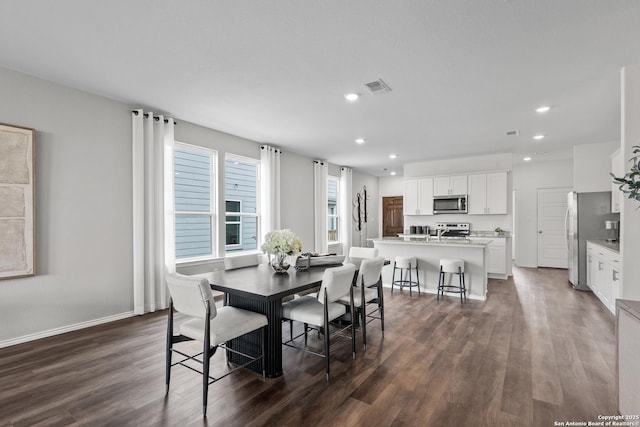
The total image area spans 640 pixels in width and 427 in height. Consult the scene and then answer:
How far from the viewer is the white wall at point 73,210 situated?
3150mm

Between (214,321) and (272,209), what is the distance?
376 centimetres

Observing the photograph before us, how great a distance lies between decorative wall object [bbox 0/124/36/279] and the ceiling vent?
3580 mm

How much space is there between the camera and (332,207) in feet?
27.4

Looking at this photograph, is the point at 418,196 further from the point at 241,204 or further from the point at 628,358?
the point at 628,358

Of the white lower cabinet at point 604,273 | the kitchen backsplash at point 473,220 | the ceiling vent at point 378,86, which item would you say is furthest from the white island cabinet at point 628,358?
the kitchen backsplash at point 473,220

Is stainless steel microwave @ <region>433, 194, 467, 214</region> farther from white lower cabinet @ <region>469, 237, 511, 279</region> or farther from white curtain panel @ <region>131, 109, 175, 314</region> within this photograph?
white curtain panel @ <region>131, 109, 175, 314</region>

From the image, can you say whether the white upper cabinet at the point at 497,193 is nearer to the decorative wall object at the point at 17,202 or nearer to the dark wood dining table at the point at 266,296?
the dark wood dining table at the point at 266,296

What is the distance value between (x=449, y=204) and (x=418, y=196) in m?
0.76

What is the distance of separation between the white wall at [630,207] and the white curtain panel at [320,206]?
Result: 521cm

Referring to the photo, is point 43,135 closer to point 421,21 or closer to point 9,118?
point 9,118

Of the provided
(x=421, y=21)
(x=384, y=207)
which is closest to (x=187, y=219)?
(x=421, y=21)

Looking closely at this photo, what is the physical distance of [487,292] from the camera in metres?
5.28

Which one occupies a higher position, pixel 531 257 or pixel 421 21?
pixel 421 21

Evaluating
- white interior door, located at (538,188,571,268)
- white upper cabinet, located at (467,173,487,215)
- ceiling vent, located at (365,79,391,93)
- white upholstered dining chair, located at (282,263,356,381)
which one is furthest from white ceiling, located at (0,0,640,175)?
white interior door, located at (538,188,571,268)
